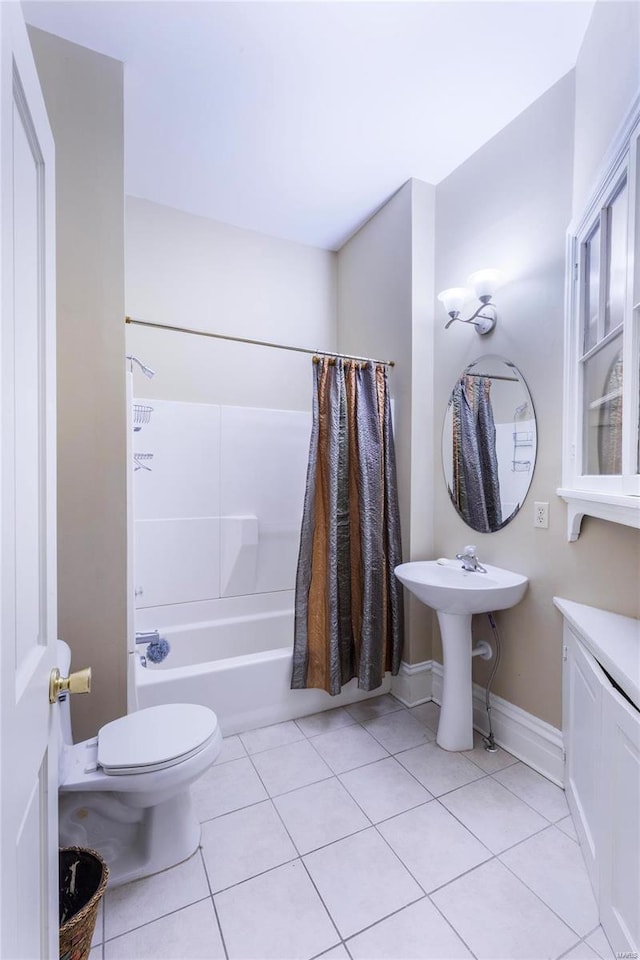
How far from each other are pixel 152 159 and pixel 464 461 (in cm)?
223

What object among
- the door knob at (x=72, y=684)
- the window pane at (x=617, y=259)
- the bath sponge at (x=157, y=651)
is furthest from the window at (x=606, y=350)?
the bath sponge at (x=157, y=651)

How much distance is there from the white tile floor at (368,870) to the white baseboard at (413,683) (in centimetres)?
42

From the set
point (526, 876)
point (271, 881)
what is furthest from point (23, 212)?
point (526, 876)

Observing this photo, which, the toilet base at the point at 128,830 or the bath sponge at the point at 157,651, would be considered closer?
the toilet base at the point at 128,830

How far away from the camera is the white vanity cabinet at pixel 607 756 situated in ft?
3.31

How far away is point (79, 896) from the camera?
1.16 metres

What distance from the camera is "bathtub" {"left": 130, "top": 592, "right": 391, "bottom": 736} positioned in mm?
1922

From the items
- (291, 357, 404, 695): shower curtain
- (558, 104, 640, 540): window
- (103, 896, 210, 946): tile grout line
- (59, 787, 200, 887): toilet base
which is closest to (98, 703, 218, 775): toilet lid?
(59, 787, 200, 887): toilet base

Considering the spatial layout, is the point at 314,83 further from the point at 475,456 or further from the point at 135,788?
the point at 135,788

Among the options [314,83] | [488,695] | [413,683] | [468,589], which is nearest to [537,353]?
[468,589]

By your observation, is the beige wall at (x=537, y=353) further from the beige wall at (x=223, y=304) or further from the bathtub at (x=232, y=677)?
the beige wall at (x=223, y=304)

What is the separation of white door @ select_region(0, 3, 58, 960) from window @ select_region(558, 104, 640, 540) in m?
1.37

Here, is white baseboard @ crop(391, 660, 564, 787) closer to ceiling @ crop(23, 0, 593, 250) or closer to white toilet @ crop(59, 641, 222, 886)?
white toilet @ crop(59, 641, 222, 886)

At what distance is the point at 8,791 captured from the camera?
53 cm
